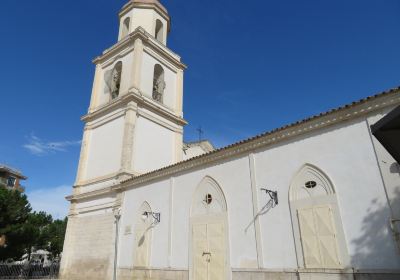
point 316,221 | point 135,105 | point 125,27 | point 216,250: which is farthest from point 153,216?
point 125,27

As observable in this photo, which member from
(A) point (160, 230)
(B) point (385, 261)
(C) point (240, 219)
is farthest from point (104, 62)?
(B) point (385, 261)

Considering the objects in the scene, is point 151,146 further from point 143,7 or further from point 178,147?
point 143,7

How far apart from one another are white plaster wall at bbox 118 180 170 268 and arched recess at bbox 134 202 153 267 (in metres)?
0.17

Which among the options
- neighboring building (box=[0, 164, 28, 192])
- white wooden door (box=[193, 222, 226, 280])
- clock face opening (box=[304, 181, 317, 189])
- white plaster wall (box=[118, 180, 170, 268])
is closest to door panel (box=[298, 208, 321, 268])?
clock face opening (box=[304, 181, 317, 189])

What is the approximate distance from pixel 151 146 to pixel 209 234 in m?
8.29

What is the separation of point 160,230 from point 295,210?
19.4ft

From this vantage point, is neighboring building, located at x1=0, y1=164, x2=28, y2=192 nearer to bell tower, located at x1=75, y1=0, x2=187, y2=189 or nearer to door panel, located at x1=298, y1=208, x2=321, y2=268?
bell tower, located at x1=75, y1=0, x2=187, y2=189

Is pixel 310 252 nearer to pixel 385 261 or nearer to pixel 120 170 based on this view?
pixel 385 261

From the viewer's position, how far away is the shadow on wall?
696cm

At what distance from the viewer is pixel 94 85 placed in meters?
21.1

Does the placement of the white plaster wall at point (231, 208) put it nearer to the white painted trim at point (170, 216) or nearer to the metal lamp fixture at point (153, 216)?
the white painted trim at point (170, 216)

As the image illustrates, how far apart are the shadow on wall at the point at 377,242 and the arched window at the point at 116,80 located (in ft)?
53.4

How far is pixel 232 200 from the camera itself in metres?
10.4

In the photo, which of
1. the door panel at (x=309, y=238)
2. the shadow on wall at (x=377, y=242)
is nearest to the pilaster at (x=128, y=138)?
the door panel at (x=309, y=238)
